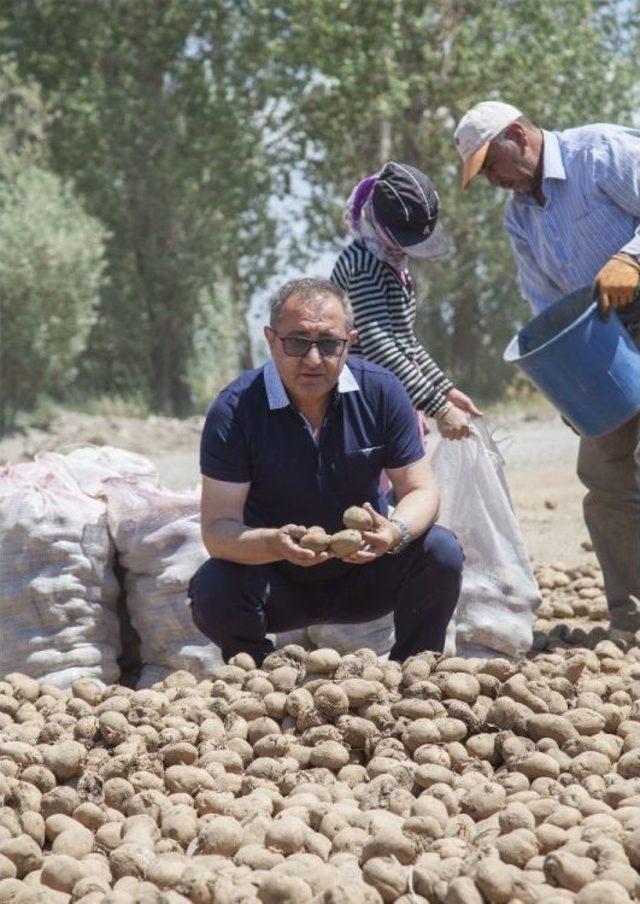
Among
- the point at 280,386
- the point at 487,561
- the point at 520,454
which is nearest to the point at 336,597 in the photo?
the point at 280,386

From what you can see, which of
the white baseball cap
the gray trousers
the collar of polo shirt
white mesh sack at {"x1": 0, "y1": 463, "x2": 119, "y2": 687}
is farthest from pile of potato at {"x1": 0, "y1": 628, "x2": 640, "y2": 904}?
the white baseball cap

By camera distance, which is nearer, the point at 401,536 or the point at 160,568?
the point at 401,536

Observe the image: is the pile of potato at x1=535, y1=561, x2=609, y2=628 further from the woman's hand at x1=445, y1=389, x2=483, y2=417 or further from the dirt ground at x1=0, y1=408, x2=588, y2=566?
the woman's hand at x1=445, y1=389, x2=483, y2=417

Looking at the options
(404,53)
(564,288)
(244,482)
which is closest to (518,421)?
(404,53)

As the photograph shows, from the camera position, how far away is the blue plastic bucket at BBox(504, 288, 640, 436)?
488 cm

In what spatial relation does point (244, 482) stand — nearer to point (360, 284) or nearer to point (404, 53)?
point (360, 284)

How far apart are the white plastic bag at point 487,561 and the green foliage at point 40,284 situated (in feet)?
39.3

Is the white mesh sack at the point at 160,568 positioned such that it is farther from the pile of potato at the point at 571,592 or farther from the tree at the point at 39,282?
the tree at the point at 39,282

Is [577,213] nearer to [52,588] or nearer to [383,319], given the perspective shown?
[383,319]

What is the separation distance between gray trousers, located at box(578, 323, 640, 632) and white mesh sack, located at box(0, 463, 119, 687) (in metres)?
1.81

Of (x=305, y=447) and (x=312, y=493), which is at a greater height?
(x=305, y=447)

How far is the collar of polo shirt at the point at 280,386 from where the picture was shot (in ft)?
14.9

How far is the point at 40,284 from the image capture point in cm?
1669

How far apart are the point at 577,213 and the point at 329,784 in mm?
2458
